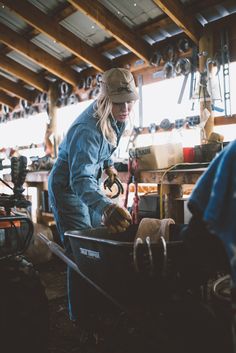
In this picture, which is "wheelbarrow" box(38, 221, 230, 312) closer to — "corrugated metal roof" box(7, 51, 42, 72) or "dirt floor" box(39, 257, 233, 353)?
"dirt floor" box(39, 257, 233, 353)

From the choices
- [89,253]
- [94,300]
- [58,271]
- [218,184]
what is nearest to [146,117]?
[58,271]

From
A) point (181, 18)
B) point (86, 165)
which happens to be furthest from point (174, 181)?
point (181, 18)

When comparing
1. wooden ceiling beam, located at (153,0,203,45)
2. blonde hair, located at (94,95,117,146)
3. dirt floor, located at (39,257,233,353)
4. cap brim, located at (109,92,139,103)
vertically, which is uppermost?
wooden ceiling beam, located at (153,0,203,45)

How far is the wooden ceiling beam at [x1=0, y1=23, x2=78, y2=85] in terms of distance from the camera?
584cm

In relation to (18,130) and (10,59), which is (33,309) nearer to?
(10,59)

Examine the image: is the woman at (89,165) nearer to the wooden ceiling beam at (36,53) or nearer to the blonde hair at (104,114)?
the blonde hair at (104,114)

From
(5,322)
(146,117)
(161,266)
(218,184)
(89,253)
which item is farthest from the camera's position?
(146,117)

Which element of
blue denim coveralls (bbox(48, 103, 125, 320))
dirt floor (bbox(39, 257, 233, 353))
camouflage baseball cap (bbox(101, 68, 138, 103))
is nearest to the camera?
dirt floor (bbox(39, 257, 233, 353))

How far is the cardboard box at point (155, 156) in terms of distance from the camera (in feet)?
10.1

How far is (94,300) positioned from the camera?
2188mm

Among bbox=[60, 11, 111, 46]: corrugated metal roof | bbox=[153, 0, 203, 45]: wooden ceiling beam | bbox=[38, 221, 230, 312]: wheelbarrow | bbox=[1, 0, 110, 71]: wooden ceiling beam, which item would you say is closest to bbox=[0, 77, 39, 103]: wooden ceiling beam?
bbox=[1, 0, 110, 71]: wooden ceiling beam

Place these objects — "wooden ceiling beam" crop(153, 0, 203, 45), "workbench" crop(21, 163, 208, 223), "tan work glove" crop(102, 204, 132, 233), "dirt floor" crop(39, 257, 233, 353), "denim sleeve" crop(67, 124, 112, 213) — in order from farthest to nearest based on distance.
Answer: "wooden ceiling beam" crop(153, 0, 203, 45) < "workbench" crop(21, 163, 208, 223) < "denim sleeve" crop(67, 124, 112, 213) < "tan work glove" crop(102, 204, 132, 233) < "dirt floor" crop(39, 257, 233, 353)

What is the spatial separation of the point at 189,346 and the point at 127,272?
365 mm

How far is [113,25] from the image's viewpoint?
4.81 metres
